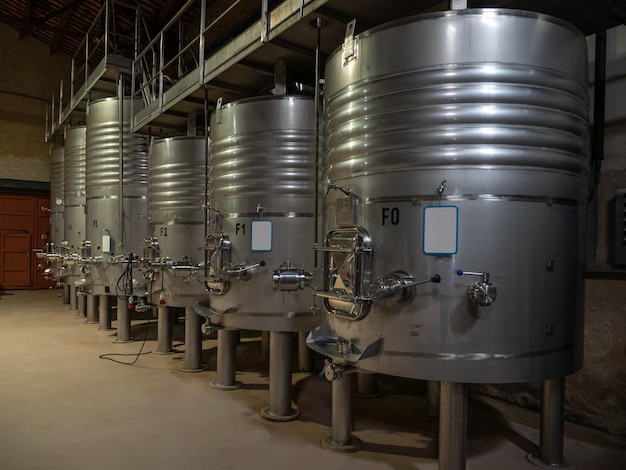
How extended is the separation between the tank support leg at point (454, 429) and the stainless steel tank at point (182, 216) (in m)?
3.21

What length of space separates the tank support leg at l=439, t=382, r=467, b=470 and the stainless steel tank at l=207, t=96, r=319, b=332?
1.45m

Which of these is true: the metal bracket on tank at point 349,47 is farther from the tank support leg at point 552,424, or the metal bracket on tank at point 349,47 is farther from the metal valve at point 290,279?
the tank support leg at point 552,424

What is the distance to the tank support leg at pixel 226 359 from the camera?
4344mm

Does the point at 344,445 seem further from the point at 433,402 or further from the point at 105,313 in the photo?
the point at 105,313

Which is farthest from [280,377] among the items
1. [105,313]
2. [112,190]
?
[105,313]

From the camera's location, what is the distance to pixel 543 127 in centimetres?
238

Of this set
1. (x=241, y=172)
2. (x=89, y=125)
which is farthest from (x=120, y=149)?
(x=241, y=172)

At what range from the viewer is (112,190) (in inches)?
263

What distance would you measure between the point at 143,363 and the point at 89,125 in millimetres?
3683

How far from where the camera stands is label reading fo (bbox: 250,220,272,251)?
3650 mm

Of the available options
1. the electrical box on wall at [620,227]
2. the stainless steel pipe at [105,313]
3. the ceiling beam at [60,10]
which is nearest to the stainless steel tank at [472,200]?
the electrical box on wall at [620,227]

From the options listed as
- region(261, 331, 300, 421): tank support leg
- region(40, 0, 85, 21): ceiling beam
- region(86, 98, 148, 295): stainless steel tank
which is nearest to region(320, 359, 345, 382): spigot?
region(261, 331, 300, 421): tank support leg

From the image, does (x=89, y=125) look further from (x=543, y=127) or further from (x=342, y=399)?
(x=543, y=127)

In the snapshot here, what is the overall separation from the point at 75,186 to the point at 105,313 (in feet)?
8.36
